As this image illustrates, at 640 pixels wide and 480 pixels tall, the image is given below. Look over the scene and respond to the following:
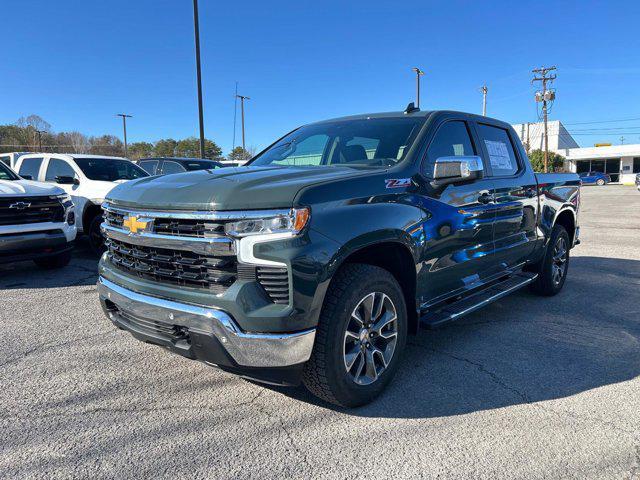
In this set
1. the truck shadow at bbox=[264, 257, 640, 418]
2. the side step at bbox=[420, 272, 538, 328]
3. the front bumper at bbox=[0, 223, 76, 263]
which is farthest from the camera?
the front bumper at bbox=[0, 223, 76, 263]

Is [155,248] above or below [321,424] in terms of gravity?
above

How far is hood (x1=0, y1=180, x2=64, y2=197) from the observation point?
6.01m

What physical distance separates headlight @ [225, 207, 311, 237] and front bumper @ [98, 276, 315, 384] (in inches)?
17.7

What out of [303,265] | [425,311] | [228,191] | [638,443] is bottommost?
[638,443]

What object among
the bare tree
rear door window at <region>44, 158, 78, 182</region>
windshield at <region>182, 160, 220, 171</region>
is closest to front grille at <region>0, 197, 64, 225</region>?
rear door window at <region>44, 158, 78, 182</region>

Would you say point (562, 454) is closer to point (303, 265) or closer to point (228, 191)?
point (303, 265)

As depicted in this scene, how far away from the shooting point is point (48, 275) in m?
6.61

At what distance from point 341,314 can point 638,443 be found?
1.79m

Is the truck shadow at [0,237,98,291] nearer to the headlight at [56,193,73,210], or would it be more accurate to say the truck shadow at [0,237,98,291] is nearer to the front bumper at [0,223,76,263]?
the front bumper at [0,223,76,263]

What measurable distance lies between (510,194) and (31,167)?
29.4 feet

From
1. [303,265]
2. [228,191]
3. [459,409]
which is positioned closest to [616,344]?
[459,409]

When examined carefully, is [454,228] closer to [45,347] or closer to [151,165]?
[45,347]

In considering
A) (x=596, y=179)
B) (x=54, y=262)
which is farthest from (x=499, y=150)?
(x=596, y=179)

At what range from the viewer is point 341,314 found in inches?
106
